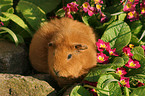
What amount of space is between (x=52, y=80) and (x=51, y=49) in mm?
663

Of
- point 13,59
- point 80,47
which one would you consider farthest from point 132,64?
point 13,59

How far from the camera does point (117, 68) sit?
2.66 meters

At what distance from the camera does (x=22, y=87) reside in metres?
2.26

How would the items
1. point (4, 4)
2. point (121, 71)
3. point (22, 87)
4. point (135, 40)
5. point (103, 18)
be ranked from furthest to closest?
point (4, 4) < point (103, 18) < point (135, 40) < point (121, 71) < point (22, 87)

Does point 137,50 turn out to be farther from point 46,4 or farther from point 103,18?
point 46,4

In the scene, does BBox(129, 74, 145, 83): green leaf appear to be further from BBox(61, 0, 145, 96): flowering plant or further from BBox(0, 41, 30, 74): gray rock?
BBox(0, 41, 30, 74): gray rock

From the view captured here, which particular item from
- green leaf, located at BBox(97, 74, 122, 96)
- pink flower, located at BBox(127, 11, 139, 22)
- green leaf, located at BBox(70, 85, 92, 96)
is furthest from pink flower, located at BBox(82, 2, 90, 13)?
green leaf, located at BBox(70, 85, 92, 96)

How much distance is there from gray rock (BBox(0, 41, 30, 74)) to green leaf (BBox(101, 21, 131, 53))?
1.38 metres

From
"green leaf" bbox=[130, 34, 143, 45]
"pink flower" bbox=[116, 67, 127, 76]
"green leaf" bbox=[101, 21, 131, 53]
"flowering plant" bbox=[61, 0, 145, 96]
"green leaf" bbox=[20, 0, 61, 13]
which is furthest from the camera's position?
"green leaf" bbox=[20, 0, 61, 13]

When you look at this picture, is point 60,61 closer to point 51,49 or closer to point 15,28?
point 51,49

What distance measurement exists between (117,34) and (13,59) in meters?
1.71

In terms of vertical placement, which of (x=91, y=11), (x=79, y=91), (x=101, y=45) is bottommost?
(x=79, y=91)

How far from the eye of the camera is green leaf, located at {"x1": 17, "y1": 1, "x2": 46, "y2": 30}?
333 centimetres

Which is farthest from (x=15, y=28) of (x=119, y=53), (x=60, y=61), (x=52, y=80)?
(x=119, y=53)
